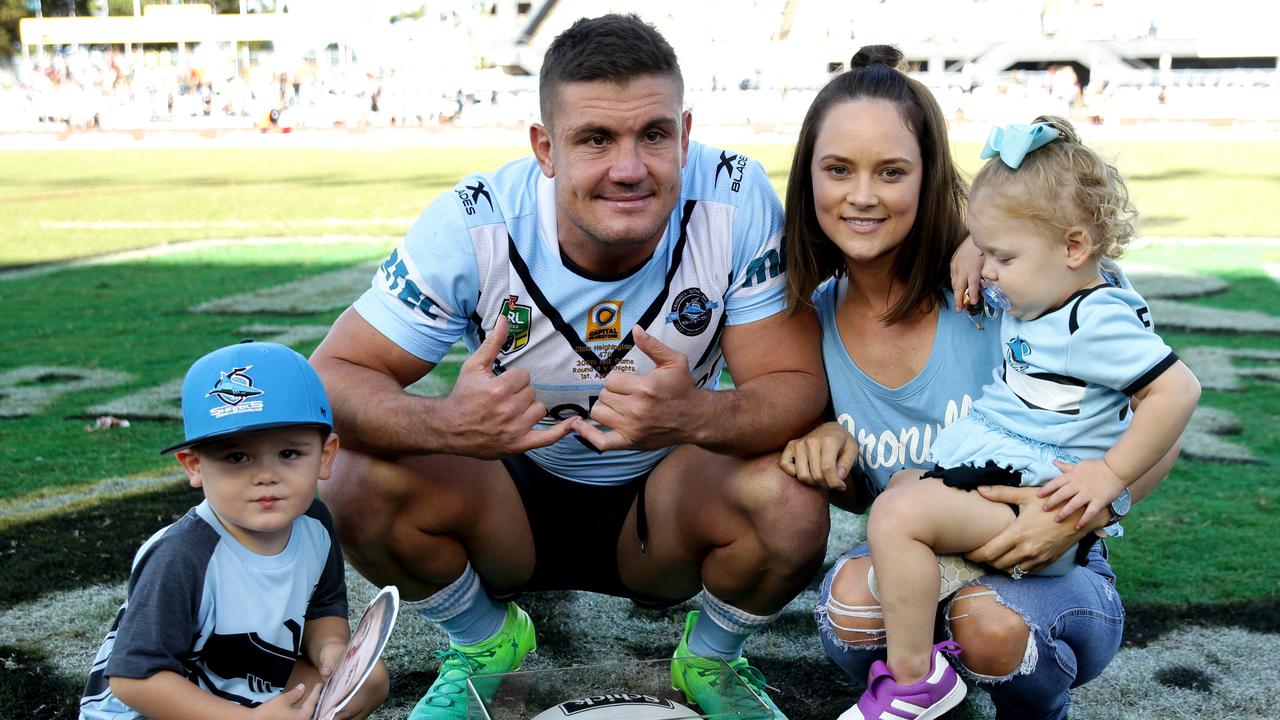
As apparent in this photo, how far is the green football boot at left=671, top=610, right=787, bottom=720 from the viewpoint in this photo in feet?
7.50

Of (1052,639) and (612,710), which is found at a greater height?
(1052,639)

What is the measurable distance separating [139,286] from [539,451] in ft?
21.1

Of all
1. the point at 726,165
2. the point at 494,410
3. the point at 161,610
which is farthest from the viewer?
the point at 726,165

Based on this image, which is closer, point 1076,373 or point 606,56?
point 1076,373

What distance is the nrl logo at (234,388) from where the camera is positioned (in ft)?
6.87

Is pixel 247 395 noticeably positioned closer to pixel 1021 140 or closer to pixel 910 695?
pixel 910 695

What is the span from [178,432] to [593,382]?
2.72 metres

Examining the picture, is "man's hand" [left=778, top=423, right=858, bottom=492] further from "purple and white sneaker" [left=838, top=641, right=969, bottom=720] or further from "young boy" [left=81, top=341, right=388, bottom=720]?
"young boy" [left=81, top=341, right=388, bottom=720]

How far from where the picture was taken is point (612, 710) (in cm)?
228

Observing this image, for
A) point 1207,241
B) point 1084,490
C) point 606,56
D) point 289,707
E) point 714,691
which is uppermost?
point 606,56

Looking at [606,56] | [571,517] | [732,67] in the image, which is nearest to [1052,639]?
[571,517]

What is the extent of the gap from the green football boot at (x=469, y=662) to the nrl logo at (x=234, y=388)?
2.70ft

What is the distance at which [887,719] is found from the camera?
2.19m

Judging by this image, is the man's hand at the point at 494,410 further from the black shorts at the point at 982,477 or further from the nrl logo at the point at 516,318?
the black shorts at the point at 982,477
